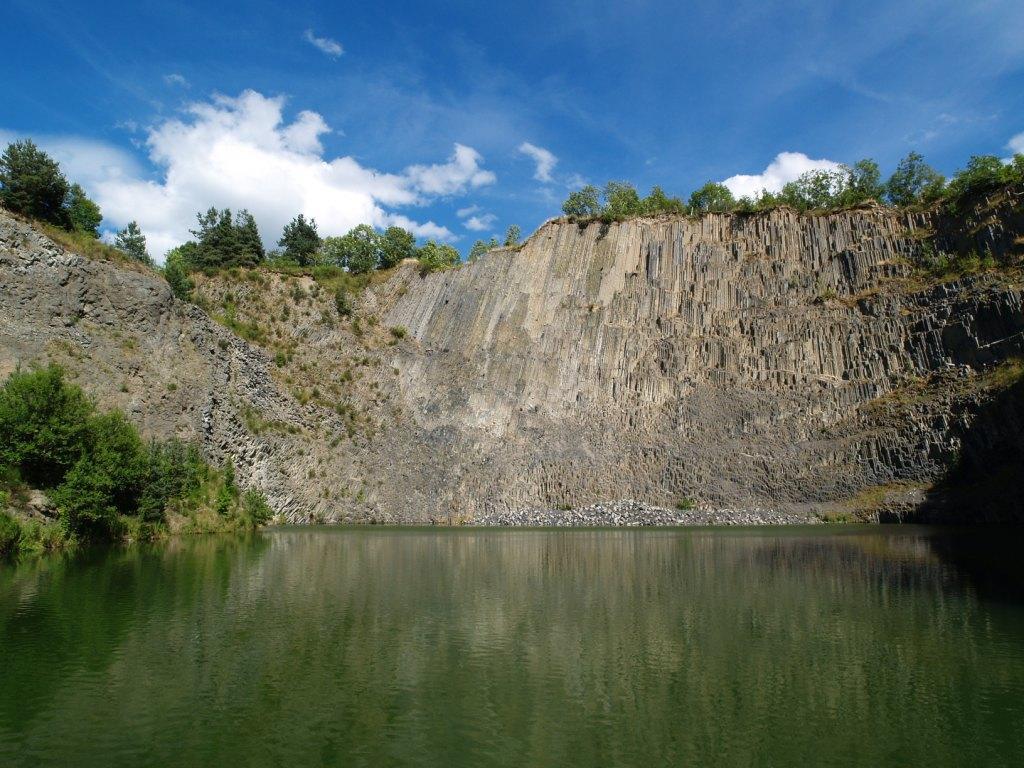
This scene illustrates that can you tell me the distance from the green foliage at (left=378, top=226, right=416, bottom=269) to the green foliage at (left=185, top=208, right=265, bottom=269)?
13.6 meters

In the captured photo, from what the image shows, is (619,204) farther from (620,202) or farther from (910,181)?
(910,181)

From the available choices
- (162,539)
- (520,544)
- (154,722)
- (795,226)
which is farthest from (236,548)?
(795,226)

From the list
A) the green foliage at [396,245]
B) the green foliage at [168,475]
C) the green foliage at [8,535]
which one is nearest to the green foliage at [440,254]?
the green foliage at [396,245]

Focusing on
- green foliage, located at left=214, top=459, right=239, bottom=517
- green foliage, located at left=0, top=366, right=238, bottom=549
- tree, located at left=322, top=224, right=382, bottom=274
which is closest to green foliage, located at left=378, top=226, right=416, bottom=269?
tree, located at left=322, top=224, right=382, bottom=274

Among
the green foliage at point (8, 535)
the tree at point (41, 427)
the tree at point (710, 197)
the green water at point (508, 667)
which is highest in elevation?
the tree at point (710, 197)

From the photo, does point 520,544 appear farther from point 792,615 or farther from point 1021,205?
point 1021,205

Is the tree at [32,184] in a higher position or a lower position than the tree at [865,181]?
lower

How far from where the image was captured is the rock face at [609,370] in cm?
4834

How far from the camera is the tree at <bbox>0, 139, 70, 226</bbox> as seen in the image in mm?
43188

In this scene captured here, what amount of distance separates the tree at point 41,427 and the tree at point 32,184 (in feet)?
67.4

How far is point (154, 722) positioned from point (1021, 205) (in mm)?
66992

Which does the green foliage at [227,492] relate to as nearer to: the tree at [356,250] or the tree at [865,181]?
the tree at [356,250]

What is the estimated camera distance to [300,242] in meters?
79.0

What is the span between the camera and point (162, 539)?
113 feet
